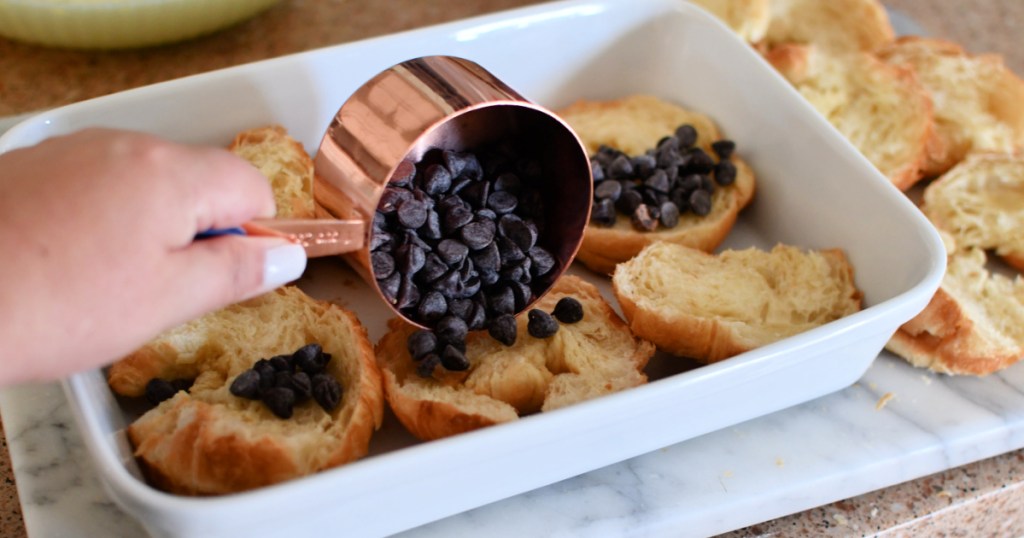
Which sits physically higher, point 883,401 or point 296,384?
point 296,384

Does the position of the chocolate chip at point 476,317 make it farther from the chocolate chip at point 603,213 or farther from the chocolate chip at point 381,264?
the chocolate chip at point 603,213

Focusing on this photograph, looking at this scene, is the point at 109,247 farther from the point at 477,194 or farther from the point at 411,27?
the point at 411,27

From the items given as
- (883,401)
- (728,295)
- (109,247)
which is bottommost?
(883,401)

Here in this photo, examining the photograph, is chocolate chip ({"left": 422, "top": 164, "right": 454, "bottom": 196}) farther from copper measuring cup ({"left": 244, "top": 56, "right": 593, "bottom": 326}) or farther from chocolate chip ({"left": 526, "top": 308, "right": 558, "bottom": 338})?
chocolate chip ({"left": 526, "top": 308, "right": 558, "bottom": 338})

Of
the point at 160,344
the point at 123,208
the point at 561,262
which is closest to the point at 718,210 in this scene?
the point at 561,262

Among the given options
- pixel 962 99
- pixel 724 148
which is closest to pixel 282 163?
pixel 724 148

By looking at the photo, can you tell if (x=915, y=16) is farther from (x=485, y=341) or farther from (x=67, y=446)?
(x=67, y=446)

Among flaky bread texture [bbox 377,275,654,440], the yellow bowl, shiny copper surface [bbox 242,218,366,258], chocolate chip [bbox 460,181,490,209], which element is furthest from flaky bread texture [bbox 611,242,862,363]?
the yellow bowl

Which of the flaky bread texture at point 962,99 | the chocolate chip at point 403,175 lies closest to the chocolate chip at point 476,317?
the chocolate chip at point 403,175
